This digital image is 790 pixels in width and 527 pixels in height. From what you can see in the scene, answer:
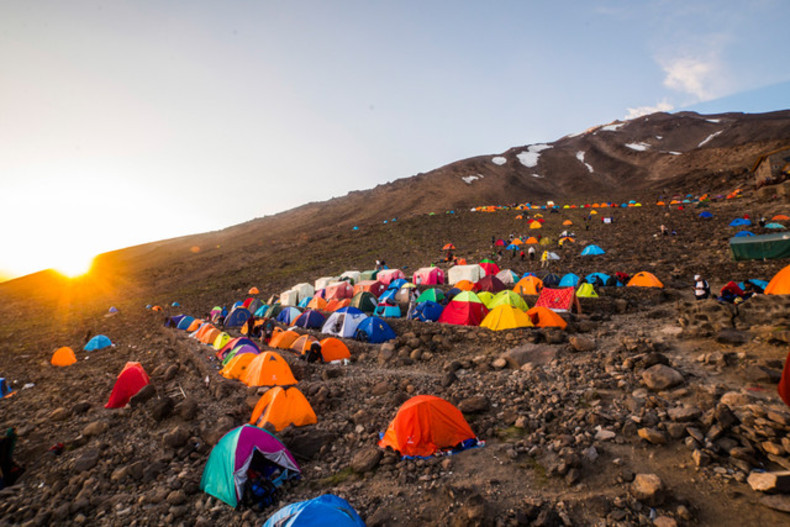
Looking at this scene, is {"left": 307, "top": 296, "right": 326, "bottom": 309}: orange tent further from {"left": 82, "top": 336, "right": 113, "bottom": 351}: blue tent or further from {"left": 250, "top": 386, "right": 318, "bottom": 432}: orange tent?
{"left": 250, "top": 386, "right": 318, "bottom": 432}: orange tent

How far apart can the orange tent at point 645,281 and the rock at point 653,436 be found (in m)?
15.7

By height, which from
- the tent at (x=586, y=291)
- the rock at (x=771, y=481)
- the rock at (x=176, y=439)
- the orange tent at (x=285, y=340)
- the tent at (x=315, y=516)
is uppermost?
the tent at (x=315, y=516)

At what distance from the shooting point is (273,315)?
1067 inches

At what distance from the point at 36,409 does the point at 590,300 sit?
2432 cm

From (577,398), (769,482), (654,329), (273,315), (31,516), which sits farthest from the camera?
(273,315)

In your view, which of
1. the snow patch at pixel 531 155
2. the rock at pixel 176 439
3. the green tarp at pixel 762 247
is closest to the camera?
the rock at pixel 176 439

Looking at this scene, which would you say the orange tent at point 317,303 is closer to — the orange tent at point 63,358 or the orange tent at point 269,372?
the orange tent at point 269,372

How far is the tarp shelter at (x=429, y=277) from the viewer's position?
2859 cm

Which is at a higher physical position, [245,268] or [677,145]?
[677,145]

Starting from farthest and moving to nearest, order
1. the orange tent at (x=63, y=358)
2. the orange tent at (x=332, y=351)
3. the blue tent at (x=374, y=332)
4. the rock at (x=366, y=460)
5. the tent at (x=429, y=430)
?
the orange tent at (x=63, y=358), the blue tent at (x=374, y=332), the orange tent at (x=332, y=351), the tent at (x=429, y=430), the rock at (x=366, y=460)

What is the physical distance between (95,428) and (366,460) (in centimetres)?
892

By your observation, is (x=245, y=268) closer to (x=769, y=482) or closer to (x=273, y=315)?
(x=273, y=315)

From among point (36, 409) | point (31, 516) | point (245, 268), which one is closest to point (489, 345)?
point (31, 516)

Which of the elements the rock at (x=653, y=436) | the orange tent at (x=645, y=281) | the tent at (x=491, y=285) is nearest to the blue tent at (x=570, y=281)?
the orange tent at (x=645, y=281)
